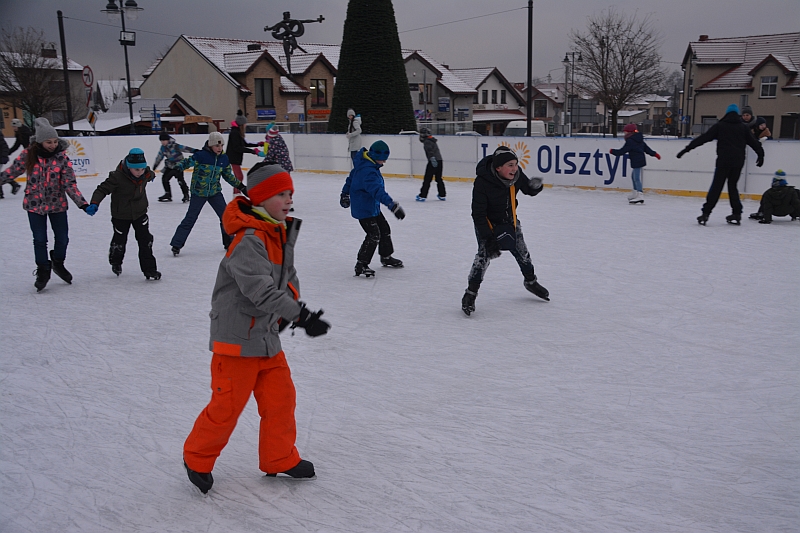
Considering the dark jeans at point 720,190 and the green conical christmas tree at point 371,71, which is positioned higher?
the green conical christmas tree at point 371,71

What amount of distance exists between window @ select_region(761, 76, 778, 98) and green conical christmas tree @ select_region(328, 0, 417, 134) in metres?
29.7

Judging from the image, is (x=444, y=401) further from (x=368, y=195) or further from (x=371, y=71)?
(x=371, y=71)

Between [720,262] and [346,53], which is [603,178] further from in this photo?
[346,53]

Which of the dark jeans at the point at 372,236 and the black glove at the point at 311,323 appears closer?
the black glove at the point at 311,323

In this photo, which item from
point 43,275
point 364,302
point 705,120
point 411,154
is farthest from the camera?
point 705,120

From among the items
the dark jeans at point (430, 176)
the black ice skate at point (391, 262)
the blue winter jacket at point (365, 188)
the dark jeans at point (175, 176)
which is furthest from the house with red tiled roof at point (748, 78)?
the blue winter jacket at point (365, 188)

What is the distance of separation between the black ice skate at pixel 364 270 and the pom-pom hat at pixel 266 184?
4.29 m

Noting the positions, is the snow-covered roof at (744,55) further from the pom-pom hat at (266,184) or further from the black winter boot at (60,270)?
the pom-pom hat at (266,184)

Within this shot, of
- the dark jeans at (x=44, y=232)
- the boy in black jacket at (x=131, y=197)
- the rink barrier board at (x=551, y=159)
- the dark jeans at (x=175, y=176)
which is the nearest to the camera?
the dark jeans at (x=44, y=232)

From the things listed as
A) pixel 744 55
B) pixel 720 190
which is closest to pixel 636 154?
pixel 720 190

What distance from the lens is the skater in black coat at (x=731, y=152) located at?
9.19 m

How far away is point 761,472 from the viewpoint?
3039mm

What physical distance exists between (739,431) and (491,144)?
40.5ft

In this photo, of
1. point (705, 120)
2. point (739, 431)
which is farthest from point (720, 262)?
point (705, 120)
